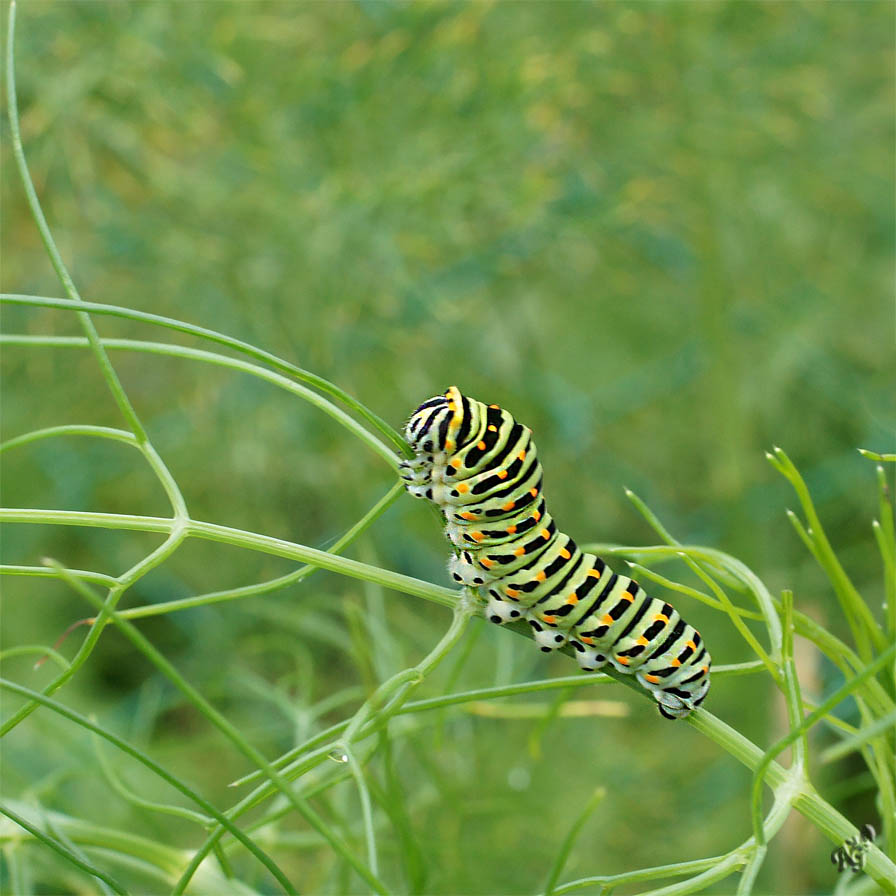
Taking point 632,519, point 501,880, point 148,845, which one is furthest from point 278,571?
point 148,845

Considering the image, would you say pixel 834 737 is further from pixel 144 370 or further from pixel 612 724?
pixel 144 370

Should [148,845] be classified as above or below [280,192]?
below

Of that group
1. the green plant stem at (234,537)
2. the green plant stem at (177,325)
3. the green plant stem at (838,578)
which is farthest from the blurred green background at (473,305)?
the green plant stem at (177,325)

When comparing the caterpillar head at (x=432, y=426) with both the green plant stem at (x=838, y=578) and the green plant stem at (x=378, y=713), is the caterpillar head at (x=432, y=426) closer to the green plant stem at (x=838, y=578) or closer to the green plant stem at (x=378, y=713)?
the green plant stem at (x=378, y=713)

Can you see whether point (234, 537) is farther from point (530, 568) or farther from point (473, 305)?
point (473, 305)

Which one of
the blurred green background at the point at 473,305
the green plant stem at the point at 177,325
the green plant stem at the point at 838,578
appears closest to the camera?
the green plant stem at the point at 177,325

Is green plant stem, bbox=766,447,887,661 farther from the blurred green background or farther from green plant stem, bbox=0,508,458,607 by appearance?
the blurred green background

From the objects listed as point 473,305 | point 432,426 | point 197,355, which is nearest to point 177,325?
point 197,355
